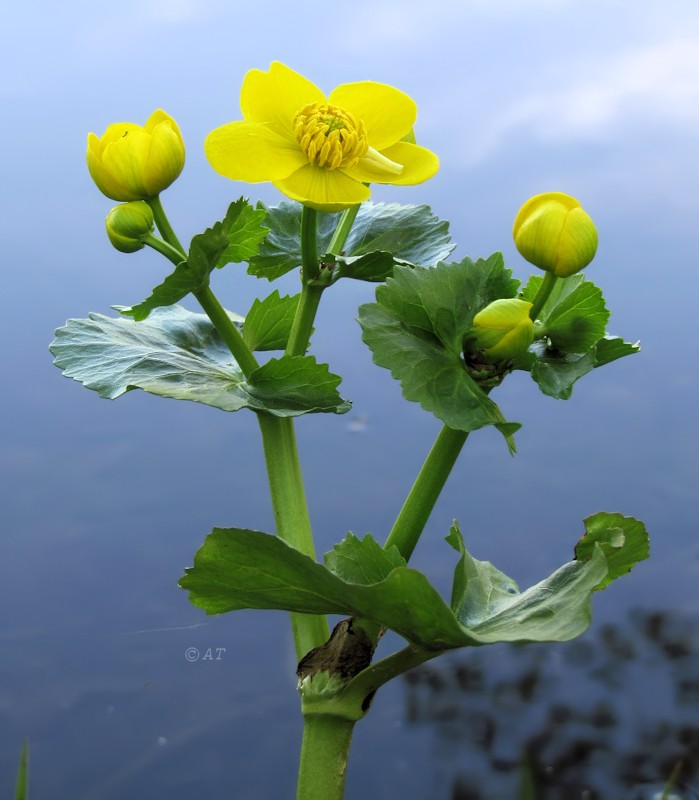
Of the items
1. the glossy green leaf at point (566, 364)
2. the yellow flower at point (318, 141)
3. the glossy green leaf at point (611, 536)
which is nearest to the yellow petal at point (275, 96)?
the yellow flower at point (318, 141)

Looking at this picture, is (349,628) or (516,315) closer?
(516,315)

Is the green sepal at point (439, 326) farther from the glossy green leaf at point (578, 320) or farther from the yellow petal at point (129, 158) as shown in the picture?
the yellow petal at point (129, 158)

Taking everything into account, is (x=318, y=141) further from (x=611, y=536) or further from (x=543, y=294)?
(x=611, y=536)

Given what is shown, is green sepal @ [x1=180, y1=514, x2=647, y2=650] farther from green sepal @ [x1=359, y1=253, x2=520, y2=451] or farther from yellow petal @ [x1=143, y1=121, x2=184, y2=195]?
yellow petal @ [x1=143, y1=121, x2=184, y2=195]

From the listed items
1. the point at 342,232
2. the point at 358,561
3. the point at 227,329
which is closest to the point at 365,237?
the point at 342,232

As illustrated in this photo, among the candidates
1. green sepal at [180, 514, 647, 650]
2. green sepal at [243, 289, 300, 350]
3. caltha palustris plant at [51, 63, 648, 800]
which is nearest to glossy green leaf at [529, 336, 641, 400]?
caltha palustris plant at [51, 63, 648, 800]

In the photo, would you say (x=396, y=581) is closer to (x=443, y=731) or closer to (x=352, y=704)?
(x=352, y=704)

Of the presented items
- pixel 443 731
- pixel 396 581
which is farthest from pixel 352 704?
pixel 443 731

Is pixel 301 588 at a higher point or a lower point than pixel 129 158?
lower
